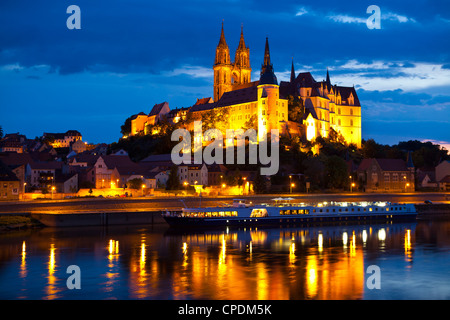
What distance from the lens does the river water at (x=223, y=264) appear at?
2697 centimetres

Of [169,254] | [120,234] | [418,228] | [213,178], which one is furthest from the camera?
[213,178]

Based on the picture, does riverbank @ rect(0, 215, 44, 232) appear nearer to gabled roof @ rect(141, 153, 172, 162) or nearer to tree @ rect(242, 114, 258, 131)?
gabled roof @ rect(141, 153, 172, 162)

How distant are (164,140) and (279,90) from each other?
1256 inches

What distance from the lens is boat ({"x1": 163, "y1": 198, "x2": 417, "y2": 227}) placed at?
55.2 metres

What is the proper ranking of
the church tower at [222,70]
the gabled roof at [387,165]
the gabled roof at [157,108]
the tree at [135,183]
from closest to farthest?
the tree at [135,183], the gabled roof at [387,165], the church tower at [222,70], the gabled roof at [157,108]

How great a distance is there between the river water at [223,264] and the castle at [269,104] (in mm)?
69185

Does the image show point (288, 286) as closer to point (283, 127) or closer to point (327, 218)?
point (327, 218)

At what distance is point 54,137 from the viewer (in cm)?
17875

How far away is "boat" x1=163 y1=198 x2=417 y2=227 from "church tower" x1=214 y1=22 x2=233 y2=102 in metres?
85.9

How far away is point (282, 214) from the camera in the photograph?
5922 cm

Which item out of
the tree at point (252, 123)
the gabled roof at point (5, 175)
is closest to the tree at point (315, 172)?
the tree at point (252, 123)

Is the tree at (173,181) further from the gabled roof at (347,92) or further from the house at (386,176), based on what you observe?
the gabled roof at (347,92)

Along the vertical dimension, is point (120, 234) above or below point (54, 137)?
below
